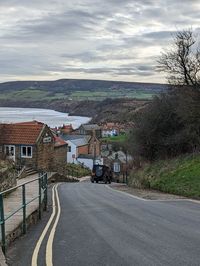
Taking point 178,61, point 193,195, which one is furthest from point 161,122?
point 193,195

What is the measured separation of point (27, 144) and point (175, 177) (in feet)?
90.3

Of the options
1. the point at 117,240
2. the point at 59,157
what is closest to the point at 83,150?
the point at 59,157

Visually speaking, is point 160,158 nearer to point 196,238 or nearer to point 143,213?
point 143,213

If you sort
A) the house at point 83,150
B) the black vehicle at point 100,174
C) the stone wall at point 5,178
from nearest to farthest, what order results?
1. the stone wall at point 5,178
2. the black vehicle at point 100,174
3. the house at point 83,150

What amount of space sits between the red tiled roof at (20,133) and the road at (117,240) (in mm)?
37548

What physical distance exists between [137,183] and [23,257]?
86.7 ft

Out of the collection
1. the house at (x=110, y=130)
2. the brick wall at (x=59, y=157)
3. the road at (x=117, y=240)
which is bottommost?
the road at (x=117, y=240)

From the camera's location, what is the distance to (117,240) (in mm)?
10141

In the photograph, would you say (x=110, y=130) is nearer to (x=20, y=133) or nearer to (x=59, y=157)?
(x=59, y=157)

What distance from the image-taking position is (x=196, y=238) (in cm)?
1021

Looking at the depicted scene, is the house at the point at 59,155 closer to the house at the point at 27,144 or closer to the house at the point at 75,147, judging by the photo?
the house at the point at 27,144

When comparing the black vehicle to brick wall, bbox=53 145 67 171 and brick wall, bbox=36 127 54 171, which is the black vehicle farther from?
brick wall, bbox=53 145 67 171

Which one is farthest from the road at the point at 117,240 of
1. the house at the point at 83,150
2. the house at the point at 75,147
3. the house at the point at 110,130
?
the house at the point at 110,130

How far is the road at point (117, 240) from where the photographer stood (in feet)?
26.8
